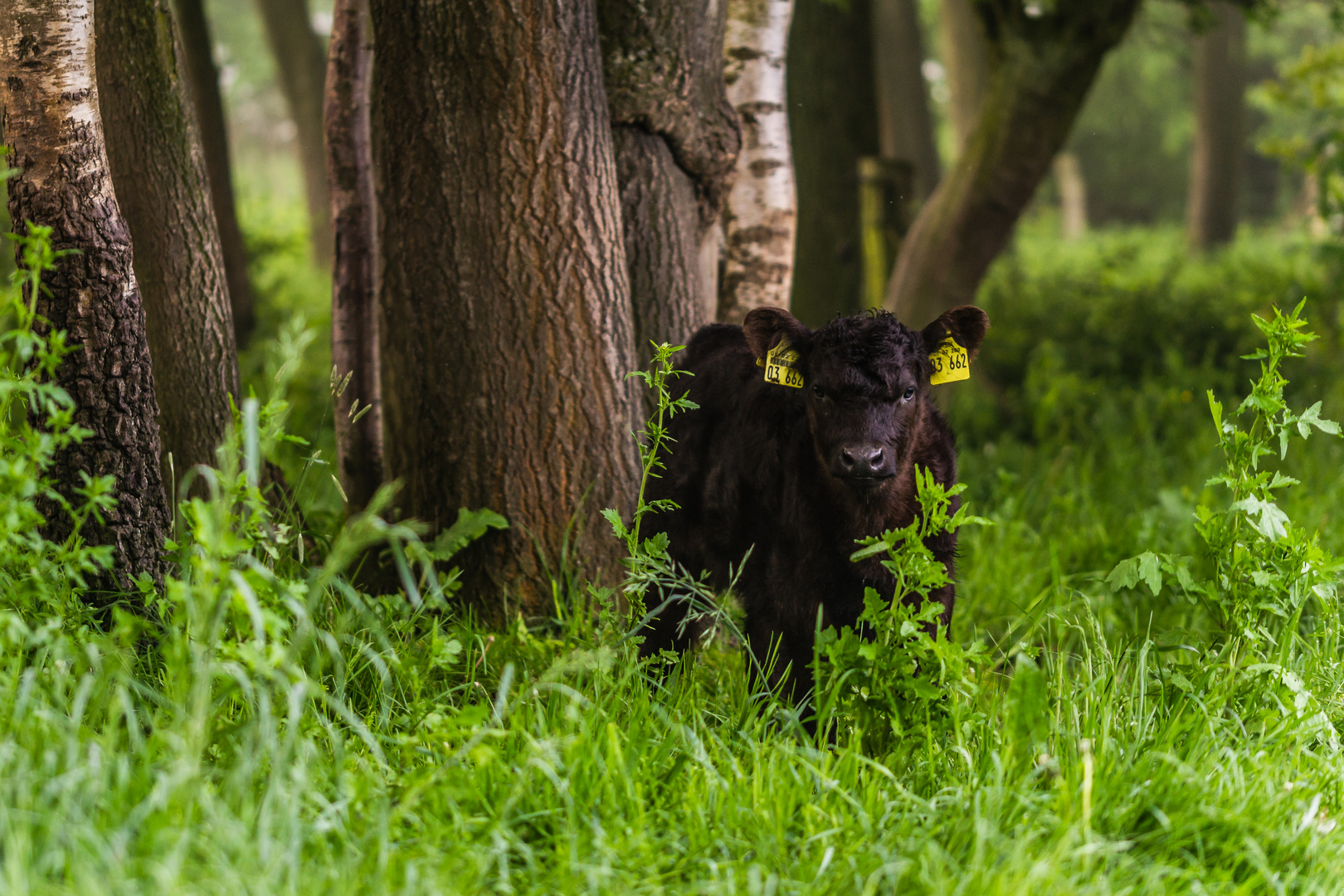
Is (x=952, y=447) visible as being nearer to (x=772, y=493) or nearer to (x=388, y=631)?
(x=772, y=493)

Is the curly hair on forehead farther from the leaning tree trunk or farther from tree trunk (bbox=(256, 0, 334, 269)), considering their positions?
tree trunk (bbox=(256, 0, 334, 269))

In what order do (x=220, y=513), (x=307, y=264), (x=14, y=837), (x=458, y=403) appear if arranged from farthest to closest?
(x=307, y=264), (x=458, y=403), (x=220, y=513), (x=14, y=837)

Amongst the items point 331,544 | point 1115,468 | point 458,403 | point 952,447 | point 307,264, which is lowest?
point 1115,468

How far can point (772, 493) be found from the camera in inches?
128

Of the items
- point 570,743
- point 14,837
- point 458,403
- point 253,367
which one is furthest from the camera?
point 253,367

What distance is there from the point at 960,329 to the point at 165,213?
2679 mm

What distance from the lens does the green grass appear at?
201cm

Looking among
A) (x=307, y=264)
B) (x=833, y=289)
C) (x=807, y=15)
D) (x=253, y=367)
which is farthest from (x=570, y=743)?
(x=307, y=264)

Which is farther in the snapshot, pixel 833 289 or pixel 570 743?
pixel 833 289

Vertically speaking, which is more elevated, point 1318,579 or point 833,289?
point 833,289

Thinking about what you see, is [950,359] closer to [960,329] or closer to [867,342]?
[960,329]

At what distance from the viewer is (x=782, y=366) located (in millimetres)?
3121

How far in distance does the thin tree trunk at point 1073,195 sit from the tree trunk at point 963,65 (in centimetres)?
1704

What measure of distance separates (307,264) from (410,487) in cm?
1664
